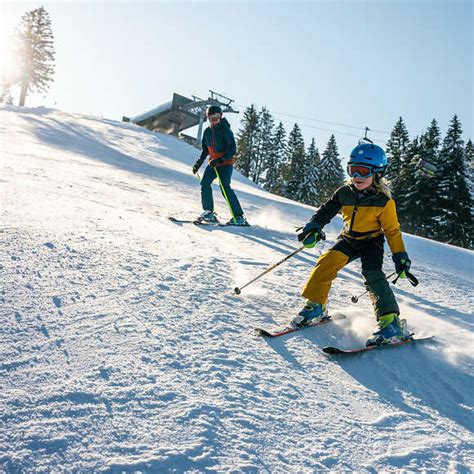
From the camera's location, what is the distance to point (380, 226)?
11.7 feet

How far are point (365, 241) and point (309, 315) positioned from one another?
0.86m

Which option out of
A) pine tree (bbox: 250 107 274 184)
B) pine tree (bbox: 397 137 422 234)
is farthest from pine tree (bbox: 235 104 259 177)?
pine tree (bbox: 397 137 422 234)

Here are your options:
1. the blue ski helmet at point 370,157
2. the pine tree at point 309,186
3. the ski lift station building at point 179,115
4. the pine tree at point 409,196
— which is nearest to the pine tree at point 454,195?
the pine tree at point 409,196

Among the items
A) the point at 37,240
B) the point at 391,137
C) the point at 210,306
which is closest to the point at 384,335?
the point at 210,306

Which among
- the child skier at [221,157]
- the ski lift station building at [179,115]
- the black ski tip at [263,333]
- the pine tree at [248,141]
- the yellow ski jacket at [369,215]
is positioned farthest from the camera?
the pine tree at [248,141]

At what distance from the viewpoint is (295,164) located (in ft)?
172

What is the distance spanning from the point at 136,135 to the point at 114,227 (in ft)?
67.4

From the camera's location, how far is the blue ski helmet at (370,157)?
356 cm

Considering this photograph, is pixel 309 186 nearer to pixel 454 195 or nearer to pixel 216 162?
pixel 454 195

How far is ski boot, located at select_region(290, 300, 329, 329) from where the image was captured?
3.22 metres

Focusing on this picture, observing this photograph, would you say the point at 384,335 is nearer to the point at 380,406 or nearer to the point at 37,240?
the point at 380,406

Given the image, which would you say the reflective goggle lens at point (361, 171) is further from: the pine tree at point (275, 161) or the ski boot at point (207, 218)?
the pine tree at point (275, 161)

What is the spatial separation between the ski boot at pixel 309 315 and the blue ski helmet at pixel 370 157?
126 centimetres

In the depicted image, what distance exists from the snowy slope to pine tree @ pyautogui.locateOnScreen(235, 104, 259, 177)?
2076 inches
